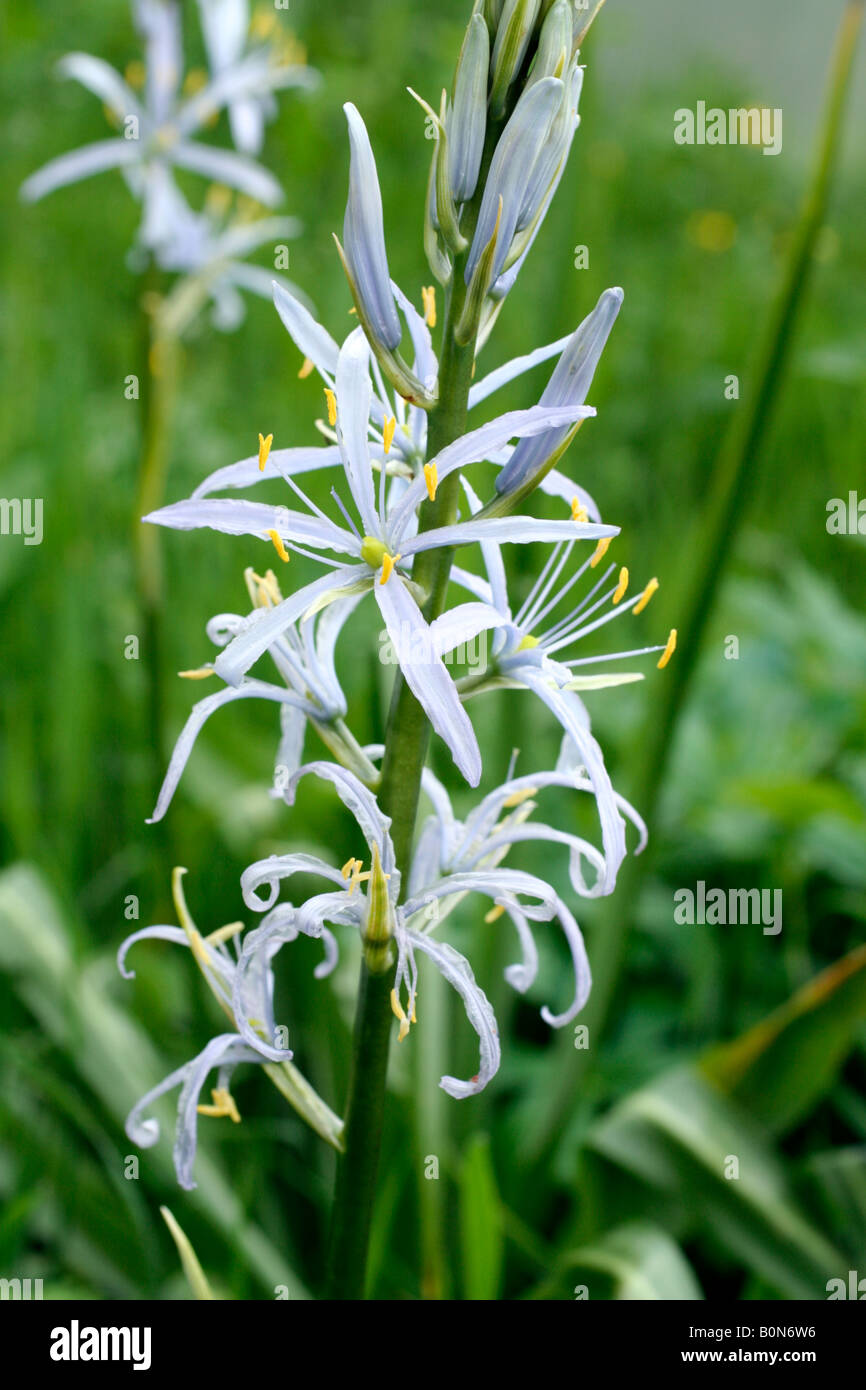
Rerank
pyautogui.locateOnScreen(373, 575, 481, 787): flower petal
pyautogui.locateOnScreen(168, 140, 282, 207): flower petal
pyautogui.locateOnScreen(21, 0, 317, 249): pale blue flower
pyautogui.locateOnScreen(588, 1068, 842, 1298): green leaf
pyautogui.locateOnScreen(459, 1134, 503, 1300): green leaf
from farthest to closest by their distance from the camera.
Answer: pyautogui.locateOnScreen(168, 140, 282, 207): flower petal → pyautogui.locateOnScreen(21, 0, 317, 249): pale blue flower → pyautogui.locateOnScreen(588, 1068, 842, 1298): green leaf → pyautogui.locateOnScreen(459, 1134, 503, 1300): green leaf → pyautogui.locateOnScreen(373, 575, 481, 787): flower petal

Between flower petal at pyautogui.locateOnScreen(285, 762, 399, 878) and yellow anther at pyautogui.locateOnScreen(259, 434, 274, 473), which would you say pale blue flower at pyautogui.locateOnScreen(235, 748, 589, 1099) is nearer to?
flower petal at pyautogui.locateOnScreen(285, 762, 399, 878)

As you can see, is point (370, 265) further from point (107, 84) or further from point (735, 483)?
point (107, 84)

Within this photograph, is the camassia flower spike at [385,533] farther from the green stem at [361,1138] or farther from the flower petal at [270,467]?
the green stem at [361,1138]

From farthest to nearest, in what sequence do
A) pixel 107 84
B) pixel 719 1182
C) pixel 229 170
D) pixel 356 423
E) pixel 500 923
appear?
pixel 229 170, pixel 107 84, pixel 500 923, pixel 719 1182, pixel 356 423

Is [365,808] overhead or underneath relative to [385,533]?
underneath

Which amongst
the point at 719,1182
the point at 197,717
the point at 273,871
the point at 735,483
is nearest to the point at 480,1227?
the point at 719,1182

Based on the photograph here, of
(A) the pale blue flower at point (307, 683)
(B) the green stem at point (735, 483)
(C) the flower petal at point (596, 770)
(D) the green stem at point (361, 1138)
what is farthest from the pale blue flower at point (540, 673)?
(B) the green stem at point (735, 483)

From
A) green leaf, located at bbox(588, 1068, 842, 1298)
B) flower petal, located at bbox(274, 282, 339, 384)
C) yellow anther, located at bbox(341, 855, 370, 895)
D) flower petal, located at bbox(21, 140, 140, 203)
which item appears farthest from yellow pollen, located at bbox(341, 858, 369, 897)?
flower petal, located at bbox(21, 140, 140, 203)

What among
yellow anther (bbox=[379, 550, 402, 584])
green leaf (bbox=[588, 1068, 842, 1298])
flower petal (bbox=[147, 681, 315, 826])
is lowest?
green leaf (bbox=[588, 1068, 842, 1298])
